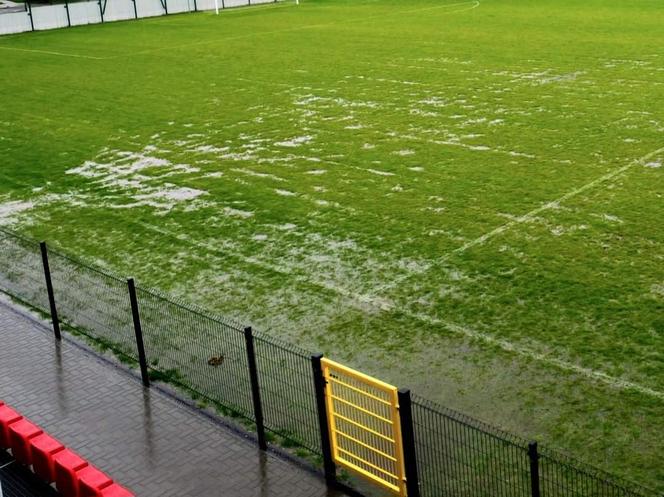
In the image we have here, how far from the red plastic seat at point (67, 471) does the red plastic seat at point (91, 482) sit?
0.09 m

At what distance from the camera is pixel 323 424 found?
10602mm

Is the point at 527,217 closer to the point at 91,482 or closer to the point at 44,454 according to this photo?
the point at 44,454

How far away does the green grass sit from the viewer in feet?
43.6

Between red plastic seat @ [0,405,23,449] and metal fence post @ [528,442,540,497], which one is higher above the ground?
metal fence post @ [528,442,540,497]

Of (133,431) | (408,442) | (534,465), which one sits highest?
(534,465)

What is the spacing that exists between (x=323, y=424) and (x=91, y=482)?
254cm

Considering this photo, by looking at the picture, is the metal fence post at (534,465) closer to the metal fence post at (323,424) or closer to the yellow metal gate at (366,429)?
the yellow metal gate at (366,429)

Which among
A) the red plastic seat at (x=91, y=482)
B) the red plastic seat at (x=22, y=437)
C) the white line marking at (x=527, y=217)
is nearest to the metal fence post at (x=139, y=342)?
the red plastic seat at (x=22, y=437)

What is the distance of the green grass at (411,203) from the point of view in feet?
43.6

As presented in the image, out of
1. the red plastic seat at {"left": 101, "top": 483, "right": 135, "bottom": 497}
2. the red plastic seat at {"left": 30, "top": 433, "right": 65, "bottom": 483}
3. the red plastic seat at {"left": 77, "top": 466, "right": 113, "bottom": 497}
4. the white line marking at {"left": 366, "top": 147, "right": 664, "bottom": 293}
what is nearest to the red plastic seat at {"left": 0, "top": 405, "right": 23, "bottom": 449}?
Answer: the red plastic seat at {"left": 30, "top": 433, "right": 65, "bottom": 483}

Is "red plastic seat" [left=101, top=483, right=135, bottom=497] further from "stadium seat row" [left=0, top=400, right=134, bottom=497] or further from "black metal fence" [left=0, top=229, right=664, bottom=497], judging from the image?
"black metal fence" [left=0, top=229, right=664, bottom=497]

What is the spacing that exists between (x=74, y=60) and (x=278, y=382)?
35.5m

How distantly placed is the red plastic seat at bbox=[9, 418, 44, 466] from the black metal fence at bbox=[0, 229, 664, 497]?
6.94ft

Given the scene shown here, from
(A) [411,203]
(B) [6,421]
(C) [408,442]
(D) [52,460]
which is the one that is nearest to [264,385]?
(D) [52,460]
